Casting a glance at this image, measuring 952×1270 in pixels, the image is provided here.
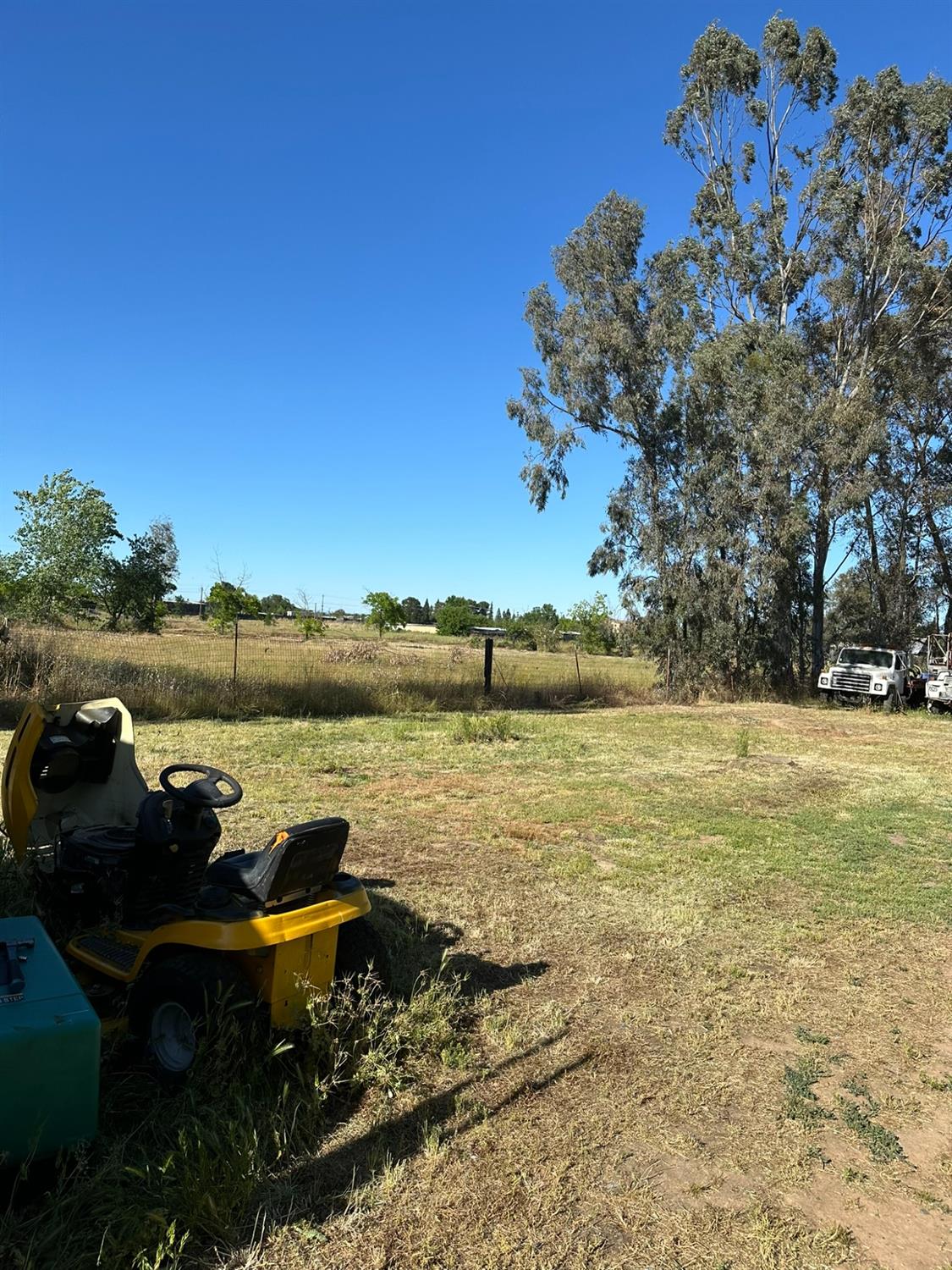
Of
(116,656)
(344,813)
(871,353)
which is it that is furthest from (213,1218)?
(871,353)

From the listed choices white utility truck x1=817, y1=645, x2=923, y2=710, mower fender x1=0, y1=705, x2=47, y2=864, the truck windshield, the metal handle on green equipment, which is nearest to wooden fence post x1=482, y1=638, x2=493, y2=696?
white utility truck x1=817, y1=645, x2=923, y2=710

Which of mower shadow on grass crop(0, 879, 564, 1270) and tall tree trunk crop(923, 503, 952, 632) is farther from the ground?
tall tree trunk crop(923, 503, 952, 632)

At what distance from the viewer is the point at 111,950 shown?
3.34 m

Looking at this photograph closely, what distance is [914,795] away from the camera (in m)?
9.68

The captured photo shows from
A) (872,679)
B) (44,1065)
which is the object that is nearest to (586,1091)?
(44,1065)

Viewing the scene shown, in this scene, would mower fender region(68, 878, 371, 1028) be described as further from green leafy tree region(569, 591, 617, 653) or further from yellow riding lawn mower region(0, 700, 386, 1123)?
green leafy tree region(569, 591, 617, 653)

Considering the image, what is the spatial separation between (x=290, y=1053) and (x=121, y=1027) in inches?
24.1

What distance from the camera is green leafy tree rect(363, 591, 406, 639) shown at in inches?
2416

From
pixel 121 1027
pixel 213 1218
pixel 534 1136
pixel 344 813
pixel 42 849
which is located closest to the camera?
→ pixel 213 1218

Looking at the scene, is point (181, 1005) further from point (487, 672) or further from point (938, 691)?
point (938, 691)

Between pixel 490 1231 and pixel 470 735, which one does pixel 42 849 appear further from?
pixel 470 735

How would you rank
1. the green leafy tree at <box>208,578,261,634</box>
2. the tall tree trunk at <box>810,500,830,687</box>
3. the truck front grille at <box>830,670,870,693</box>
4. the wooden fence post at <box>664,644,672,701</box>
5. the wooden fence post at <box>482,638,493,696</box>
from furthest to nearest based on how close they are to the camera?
the green leafy tree at <box>208,578,261,634</box>, the tall tree trunk at <box>810,500,830,687</box>, the wooden fence post at <box>664,644,672,701</box>, the truck front grille at <box>830,670,870,693</box>, the wooden fence post at <box>482,638,493,696</box>

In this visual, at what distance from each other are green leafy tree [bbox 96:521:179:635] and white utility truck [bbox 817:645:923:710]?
809 inches

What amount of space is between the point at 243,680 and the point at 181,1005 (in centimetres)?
1263
